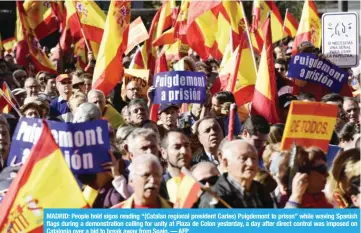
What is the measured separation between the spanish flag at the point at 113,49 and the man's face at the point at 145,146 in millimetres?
5114

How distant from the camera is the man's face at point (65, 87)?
13.7 metres

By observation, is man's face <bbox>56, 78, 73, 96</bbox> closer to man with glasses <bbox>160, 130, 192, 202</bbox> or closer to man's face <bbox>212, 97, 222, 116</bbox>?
man's face <bbox>212, 97, 222, 116</bbox>

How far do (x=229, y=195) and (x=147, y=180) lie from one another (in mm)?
499

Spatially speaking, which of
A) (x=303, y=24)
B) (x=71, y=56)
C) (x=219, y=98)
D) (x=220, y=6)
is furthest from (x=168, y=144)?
(x=71, y=56)

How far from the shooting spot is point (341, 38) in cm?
1478

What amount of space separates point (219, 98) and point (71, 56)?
32.6 ft

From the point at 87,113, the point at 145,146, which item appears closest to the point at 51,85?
the point at 87,113

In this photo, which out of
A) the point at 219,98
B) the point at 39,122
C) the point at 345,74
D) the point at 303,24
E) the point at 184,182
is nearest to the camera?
the point at 184,182

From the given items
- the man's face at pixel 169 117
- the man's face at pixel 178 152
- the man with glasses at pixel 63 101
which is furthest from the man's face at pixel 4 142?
the man with glasses at pixel 63 101

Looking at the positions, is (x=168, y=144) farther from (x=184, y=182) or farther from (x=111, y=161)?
(x=184, y=182)

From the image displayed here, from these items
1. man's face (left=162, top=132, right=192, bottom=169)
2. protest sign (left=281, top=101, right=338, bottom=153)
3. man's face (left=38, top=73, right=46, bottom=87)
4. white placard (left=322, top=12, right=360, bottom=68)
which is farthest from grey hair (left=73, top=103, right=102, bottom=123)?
man's face (left=38, top=73, right=46, bottom=87)

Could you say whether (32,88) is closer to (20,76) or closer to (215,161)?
(20,76)

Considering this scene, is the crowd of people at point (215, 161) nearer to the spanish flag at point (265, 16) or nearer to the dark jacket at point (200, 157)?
the dark jacket at point (200, 157)

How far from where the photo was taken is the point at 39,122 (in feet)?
29.4
